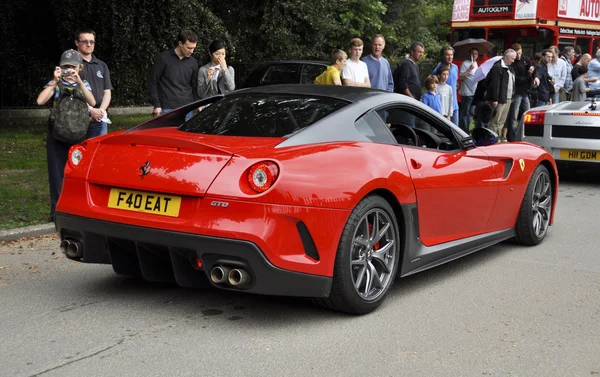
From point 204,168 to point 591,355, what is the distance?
2282 mm

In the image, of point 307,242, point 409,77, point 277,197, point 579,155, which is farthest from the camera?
point 409,77

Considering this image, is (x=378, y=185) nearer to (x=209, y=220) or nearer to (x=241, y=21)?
(x=209, y=220)

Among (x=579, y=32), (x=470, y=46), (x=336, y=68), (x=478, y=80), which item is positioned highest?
(x=579, y=32)

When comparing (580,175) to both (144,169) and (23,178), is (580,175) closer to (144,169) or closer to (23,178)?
(23,178)

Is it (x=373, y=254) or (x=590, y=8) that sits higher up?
(x=590, y=8)

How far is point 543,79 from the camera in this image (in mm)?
17250

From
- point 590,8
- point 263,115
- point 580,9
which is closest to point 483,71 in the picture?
point 580,9

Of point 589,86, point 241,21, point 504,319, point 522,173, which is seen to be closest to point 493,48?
point 589,86

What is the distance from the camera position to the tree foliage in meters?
18.0

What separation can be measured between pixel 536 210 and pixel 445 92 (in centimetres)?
600

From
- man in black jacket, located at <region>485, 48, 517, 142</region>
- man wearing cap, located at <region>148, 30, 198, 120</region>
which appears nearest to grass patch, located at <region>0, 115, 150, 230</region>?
man wearing cap, located at <region>148, 30, 198, 120</region>

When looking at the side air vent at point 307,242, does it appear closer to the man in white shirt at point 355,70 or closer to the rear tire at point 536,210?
the rear tire at point 536,210

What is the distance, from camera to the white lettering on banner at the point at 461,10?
22.4 meters

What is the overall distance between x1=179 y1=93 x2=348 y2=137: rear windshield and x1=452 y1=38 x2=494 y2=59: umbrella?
16724mm
